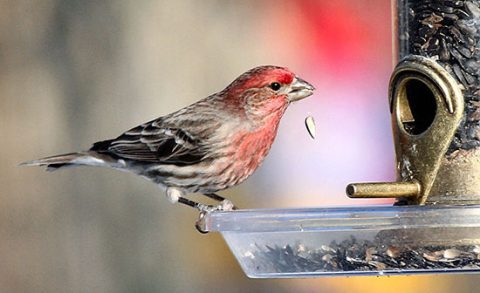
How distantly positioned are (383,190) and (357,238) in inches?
15.3

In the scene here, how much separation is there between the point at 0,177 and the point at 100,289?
115 centimetres

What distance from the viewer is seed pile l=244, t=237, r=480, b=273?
6590 millimetres

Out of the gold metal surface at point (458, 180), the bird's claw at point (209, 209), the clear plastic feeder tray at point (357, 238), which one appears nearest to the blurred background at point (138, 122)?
the bird's claw at point (209, 209)

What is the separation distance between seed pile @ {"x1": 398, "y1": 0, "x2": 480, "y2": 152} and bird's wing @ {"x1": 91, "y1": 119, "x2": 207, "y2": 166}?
4.93ft

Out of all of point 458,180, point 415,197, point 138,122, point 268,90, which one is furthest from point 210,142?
point 138,122

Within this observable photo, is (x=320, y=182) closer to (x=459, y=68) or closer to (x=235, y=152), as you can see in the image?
(x=235, y=152)

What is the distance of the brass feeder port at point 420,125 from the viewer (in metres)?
7.01

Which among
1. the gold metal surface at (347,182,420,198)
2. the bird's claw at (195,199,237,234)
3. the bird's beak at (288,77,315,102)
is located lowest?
the bird's claw at (195,199,237,234)

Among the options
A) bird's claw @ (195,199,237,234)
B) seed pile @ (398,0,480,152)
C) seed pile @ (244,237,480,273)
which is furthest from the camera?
bird's claw @ (195,199,237,234)

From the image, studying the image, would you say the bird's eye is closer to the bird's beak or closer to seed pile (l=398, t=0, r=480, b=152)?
the bird's beak

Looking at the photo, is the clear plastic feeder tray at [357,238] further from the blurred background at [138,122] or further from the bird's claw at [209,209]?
the blurred background at [138,122]

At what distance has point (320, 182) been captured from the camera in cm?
1088

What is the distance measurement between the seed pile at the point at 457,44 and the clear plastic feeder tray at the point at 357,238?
586 millimetres

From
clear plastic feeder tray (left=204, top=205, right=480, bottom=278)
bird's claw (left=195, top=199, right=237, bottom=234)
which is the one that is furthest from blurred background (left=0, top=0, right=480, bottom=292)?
clear plastic feeder tray (left=204, top=205, right=480, bottom=278)
